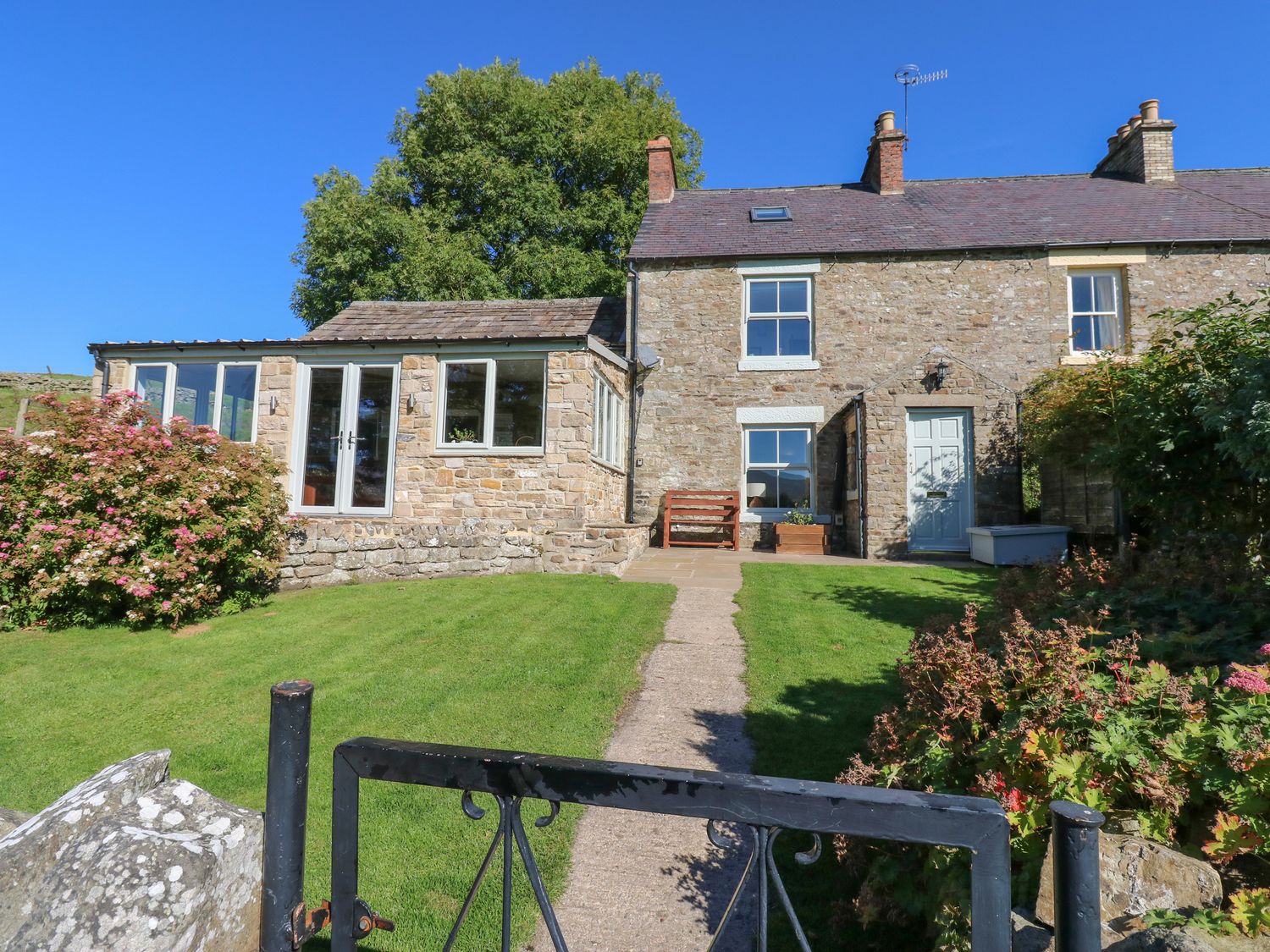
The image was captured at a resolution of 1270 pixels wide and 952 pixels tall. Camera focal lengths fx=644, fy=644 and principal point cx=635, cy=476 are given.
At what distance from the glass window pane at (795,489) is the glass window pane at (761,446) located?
42cm

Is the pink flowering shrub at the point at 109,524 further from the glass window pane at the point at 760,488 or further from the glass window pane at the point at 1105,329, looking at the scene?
the glass window pane at the point at 1105,329

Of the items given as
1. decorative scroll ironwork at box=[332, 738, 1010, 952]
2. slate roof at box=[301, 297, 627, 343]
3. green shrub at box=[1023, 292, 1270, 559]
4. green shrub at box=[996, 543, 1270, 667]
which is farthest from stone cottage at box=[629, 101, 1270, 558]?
decorative scroll ironwork at box=[332, 738, 1010, 952]

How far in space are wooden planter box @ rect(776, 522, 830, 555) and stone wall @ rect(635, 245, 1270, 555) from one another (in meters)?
0.88

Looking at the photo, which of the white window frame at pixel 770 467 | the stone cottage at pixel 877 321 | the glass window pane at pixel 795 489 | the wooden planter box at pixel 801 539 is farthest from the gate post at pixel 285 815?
the glass window pane at pixel 795 489

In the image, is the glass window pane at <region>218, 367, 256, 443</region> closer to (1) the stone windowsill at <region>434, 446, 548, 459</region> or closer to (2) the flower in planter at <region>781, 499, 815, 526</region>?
(1) the stone windowsill at <region>434, 446, 548, 459</region>

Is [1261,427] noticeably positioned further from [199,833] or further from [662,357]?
[662,357]

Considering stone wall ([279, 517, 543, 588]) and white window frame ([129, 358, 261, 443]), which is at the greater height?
white window frame ([129, 358, 261, 443])

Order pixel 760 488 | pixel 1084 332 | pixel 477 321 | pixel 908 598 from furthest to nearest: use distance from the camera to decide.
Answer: pixel 760 488 < pixel 1084 332 < pixel 477 321 < pixel 908 598

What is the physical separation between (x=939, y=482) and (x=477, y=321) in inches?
350

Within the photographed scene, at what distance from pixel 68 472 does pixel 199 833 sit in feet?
24.5

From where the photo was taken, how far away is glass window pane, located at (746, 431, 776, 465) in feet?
42.9

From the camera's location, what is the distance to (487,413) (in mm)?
9969

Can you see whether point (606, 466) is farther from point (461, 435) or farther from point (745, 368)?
point (745, 368)

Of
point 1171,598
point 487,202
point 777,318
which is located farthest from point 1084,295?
point 487,202
